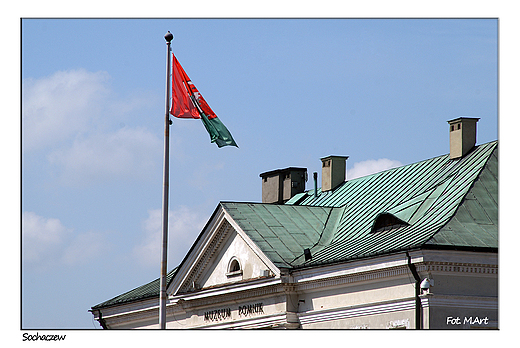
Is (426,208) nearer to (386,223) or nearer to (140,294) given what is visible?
(386,223)

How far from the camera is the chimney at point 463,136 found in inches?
1506

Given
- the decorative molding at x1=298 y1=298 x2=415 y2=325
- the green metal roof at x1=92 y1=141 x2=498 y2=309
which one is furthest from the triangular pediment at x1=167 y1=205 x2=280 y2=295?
the decorative molding at x1=298 y1=298 x2=415 y2=325

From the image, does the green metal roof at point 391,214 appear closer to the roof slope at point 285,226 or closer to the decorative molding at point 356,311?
the roof slope at point 285,226

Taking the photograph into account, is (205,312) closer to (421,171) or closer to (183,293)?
(183,293)

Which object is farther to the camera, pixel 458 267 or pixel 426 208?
pixel 426 208

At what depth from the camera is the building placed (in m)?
30.7

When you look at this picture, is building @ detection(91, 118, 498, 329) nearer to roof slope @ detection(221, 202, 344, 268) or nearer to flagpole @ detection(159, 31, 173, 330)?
roof slope @ detection(221, 202, 344, 268)

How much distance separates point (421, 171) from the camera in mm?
39781

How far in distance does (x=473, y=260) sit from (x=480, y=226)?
6.98 feet

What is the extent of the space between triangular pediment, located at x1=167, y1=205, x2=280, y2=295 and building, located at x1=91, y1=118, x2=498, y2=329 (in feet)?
0.16

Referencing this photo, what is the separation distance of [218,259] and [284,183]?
10234 millimetres

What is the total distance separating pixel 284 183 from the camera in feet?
162

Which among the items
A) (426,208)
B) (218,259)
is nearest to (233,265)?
(218,259)
